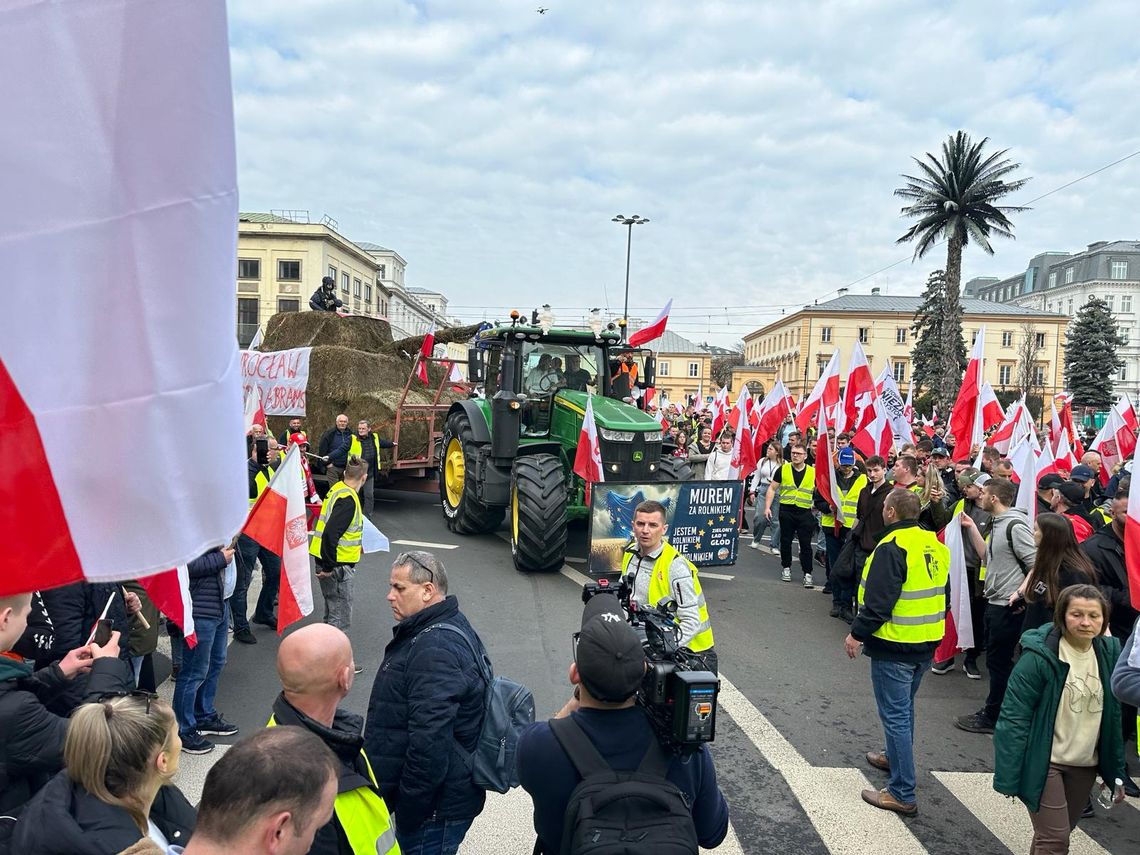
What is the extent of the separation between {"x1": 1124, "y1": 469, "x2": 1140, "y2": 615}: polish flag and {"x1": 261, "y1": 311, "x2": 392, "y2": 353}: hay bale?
12337mm

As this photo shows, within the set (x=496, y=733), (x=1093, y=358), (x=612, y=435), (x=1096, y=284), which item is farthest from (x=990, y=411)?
(x=1096, y=284)

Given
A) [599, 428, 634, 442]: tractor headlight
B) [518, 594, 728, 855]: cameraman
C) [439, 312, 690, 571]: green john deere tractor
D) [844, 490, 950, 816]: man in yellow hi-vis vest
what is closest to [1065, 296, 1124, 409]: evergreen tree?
[439, 312, 690, 571]: green john deere tractor

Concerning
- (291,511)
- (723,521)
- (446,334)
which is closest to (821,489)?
(723,521)

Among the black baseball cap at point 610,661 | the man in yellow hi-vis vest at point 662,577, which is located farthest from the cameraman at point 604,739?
the man in yellow hi-vis vest at point 662,577

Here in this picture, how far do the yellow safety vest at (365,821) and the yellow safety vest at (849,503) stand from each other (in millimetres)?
6897

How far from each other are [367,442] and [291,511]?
21.2 ft

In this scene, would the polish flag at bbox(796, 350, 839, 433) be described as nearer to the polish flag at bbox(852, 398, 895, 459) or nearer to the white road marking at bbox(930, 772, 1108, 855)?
the polish flag at bbox(852, 398, 895, 459)

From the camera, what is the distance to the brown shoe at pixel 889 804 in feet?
14.3

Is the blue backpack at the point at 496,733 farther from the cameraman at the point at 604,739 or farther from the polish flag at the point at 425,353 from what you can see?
the polish flag at the point at 425,353

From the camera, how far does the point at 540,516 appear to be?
29.1ft

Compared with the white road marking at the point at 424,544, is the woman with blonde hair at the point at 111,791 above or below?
above

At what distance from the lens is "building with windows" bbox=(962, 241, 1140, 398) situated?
95.3 m

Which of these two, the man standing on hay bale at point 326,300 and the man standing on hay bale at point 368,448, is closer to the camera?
the man standing on hay bale at point 368,448

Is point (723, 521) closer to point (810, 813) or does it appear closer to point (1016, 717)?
point (810, 813)
